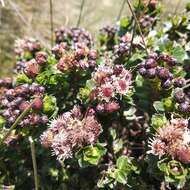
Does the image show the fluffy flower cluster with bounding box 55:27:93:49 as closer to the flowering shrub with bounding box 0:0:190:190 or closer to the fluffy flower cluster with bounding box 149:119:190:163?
the flowering shrub with bounding box 0:0:190:190

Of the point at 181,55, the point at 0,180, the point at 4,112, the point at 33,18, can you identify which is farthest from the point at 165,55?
the point at 33,18

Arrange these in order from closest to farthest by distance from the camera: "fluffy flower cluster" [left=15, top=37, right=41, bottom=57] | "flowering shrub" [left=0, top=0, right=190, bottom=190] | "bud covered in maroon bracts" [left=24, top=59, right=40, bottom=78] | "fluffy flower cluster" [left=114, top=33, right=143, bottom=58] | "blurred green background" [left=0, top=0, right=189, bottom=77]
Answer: "flowering shrub" [left=0, top=0, right=190, bottom=190] < "bud covered in maroon bracts" [left=24, top=59, right=40, bottom=78] < "fluffy flower cluster" [left=114, top=33, right=143, bottom=58] < "fluffy flower cluster" [left=15, top=37, right=41, bottom=57] < "blurred green background" [left=0, top=0, right=189, bottom=77]

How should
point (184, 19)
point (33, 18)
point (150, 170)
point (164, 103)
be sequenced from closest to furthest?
point (150, 170) < point (164, 103) < point (184, 19) < point (33, 18)

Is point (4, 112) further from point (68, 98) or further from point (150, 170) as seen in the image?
point (150, 170)

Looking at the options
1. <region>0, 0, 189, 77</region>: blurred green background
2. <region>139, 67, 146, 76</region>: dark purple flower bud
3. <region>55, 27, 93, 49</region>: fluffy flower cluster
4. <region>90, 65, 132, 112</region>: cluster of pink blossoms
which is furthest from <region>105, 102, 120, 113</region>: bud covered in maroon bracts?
<region>0, 0, 189, 77</region>: blurred green background

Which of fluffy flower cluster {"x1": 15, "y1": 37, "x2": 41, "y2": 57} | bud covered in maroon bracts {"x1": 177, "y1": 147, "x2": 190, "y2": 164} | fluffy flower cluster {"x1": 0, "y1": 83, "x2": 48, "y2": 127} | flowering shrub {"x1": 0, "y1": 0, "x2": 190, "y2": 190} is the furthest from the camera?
fluffy flower cluster {"x1": 15, "y1": 37, "x2": 41, "y2": 57}

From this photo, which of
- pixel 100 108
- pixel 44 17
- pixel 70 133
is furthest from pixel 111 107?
pixel 44 17
